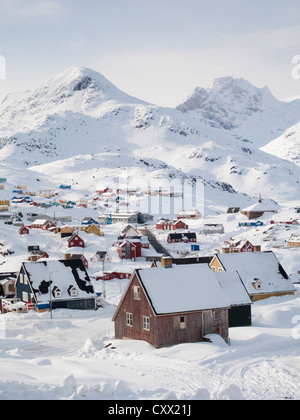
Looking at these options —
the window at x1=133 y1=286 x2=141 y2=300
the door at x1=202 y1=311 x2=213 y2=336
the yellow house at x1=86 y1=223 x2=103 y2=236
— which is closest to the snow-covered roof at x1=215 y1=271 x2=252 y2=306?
the door at x1=202 y1=311 x2=213 y2=336

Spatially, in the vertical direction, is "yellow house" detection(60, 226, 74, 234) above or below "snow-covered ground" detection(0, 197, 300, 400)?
above

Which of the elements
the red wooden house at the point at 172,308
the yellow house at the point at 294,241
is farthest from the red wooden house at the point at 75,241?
the red wooden house at the point at 172,308

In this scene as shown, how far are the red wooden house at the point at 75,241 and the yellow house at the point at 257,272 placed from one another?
5667 cm

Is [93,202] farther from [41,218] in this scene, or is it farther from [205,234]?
[205,234]

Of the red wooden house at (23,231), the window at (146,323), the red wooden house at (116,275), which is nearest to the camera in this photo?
the window at (146,323)

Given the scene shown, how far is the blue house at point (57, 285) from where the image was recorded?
5462cm

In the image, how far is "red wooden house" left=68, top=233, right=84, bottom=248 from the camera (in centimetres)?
11069

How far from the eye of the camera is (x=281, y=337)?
3881 cm

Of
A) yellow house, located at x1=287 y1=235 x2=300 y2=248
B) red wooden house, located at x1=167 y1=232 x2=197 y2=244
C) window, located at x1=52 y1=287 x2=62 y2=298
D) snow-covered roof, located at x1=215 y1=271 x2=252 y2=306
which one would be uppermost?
red wooden house, located at x1=167 y1=232 x2=197 y2=244

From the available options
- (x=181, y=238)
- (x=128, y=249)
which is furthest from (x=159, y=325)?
(x=181, y=238)

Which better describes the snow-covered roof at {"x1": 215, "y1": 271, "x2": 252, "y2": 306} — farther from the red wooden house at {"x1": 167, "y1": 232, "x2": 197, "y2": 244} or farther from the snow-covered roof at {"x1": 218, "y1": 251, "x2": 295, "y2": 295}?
the red wooden house at {"x1": 167, "y1": 232, "x2": 197, "y2": 244}

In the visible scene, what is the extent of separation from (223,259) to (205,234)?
75.6 m

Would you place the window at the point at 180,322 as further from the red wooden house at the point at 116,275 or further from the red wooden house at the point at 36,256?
the red wooden house at the point at 116,275
